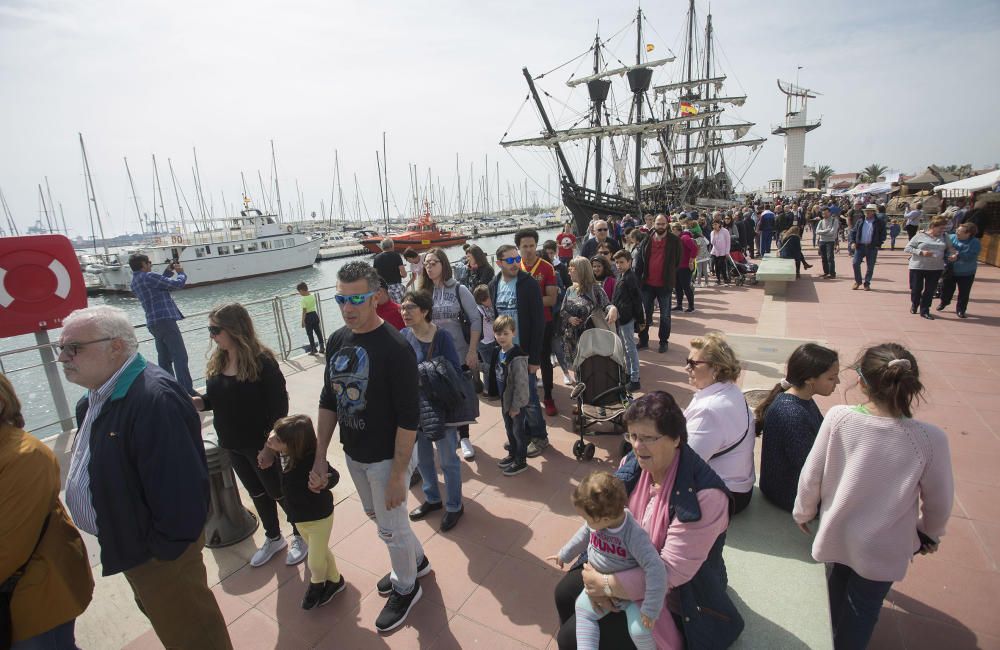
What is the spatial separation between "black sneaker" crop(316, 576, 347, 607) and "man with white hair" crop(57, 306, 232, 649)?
918 millimetres

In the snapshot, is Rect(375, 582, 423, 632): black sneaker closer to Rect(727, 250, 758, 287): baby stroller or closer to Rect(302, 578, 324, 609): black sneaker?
Rect(302, 578, 324, 609): black sneaker

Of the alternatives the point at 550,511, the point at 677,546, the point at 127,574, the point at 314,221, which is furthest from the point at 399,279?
the point at 314,221

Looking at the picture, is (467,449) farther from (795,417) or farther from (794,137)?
(794,137)

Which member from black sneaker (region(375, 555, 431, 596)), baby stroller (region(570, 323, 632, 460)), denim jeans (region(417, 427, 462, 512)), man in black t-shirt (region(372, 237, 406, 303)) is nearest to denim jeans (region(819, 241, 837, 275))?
baby stroller (region(570, 323, 632, 460))

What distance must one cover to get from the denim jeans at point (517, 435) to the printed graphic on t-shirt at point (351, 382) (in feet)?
5.71

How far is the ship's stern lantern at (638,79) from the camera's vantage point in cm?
3147

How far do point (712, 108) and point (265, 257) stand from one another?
43242mm

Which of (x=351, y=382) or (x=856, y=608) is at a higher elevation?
(x=351, y=382)

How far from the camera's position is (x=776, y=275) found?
992cm

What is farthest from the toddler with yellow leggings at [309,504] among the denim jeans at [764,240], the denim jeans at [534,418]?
the denim jeans at [764,240]

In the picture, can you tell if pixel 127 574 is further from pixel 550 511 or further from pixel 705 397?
pixel 705 397

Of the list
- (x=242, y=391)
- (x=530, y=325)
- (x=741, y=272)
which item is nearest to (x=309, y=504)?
(x=242, y=391)

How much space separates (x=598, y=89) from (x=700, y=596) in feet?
118

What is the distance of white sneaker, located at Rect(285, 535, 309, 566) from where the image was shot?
321 cm
